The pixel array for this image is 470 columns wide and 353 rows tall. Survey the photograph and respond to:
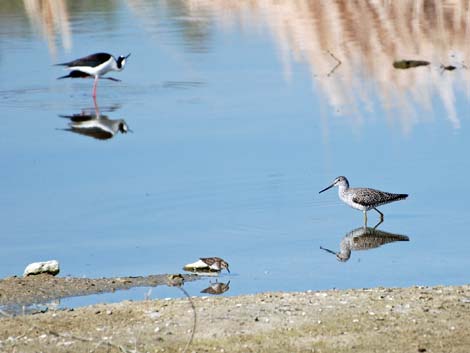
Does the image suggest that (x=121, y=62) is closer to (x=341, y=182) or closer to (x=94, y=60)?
(x=94, y=60)

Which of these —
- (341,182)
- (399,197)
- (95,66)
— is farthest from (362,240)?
(95,66)

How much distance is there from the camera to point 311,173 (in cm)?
1201

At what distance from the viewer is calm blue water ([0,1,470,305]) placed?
958 cm

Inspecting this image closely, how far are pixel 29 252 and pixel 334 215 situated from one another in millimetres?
2647

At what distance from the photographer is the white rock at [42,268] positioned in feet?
29.3

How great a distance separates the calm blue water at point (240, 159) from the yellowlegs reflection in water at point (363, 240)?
4.1 inches

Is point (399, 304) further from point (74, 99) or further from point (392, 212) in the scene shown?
point (74, 99)

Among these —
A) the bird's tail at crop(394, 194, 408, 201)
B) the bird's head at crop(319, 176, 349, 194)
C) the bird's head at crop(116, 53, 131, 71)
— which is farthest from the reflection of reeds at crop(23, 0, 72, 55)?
the bird's tail at crop(394, 194, 408, 201)

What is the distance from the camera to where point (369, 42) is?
19531 mm

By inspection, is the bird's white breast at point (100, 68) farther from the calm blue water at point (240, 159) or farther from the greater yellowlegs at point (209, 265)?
the greater yellowlegs at point (209, 265)

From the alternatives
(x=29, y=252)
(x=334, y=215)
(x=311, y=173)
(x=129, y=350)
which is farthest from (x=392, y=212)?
(x=129, y=350)

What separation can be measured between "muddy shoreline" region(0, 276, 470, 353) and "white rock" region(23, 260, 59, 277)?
49.5 inches

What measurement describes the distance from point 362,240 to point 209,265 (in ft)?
5.07

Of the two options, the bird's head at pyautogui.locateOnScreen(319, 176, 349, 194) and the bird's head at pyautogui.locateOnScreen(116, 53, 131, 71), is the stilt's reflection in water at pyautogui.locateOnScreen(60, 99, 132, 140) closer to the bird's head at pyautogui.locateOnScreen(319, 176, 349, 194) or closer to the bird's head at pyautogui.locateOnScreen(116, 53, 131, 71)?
the bird's head at pyautogui.locateOnScreen(116, 53, 131, 71)
